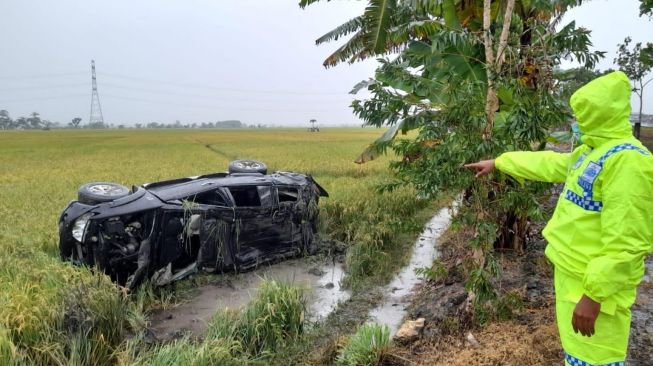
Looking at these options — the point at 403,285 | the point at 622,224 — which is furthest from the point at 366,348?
the point at 403,285

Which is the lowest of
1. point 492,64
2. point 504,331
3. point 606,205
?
point 504,331

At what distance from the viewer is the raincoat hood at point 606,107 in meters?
2.03

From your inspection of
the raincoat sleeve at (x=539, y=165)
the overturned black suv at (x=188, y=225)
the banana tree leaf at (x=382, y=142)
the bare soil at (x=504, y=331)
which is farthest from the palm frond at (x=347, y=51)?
the raincoat sleeve at (x=539, y=165)

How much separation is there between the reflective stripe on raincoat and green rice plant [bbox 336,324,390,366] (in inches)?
82.8

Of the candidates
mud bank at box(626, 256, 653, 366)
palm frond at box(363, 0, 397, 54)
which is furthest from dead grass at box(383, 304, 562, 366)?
palm frond at box(363, 0, 397, 54)

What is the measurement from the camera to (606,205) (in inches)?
76.4

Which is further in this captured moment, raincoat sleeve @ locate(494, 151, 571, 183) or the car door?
the car door

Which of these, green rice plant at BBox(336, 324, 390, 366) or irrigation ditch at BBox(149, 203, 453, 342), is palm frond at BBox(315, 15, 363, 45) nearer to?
irrigation ditch at BBox(149, 203, 453, 342)

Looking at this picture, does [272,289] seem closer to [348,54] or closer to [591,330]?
[591,330]

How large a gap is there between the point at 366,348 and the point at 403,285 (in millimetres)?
2904

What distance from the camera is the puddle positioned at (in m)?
5.57

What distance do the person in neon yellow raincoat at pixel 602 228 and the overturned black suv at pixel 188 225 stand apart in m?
4.68

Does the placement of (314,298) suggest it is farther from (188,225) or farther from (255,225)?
(188,225)

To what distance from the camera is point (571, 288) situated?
7.30 feet
